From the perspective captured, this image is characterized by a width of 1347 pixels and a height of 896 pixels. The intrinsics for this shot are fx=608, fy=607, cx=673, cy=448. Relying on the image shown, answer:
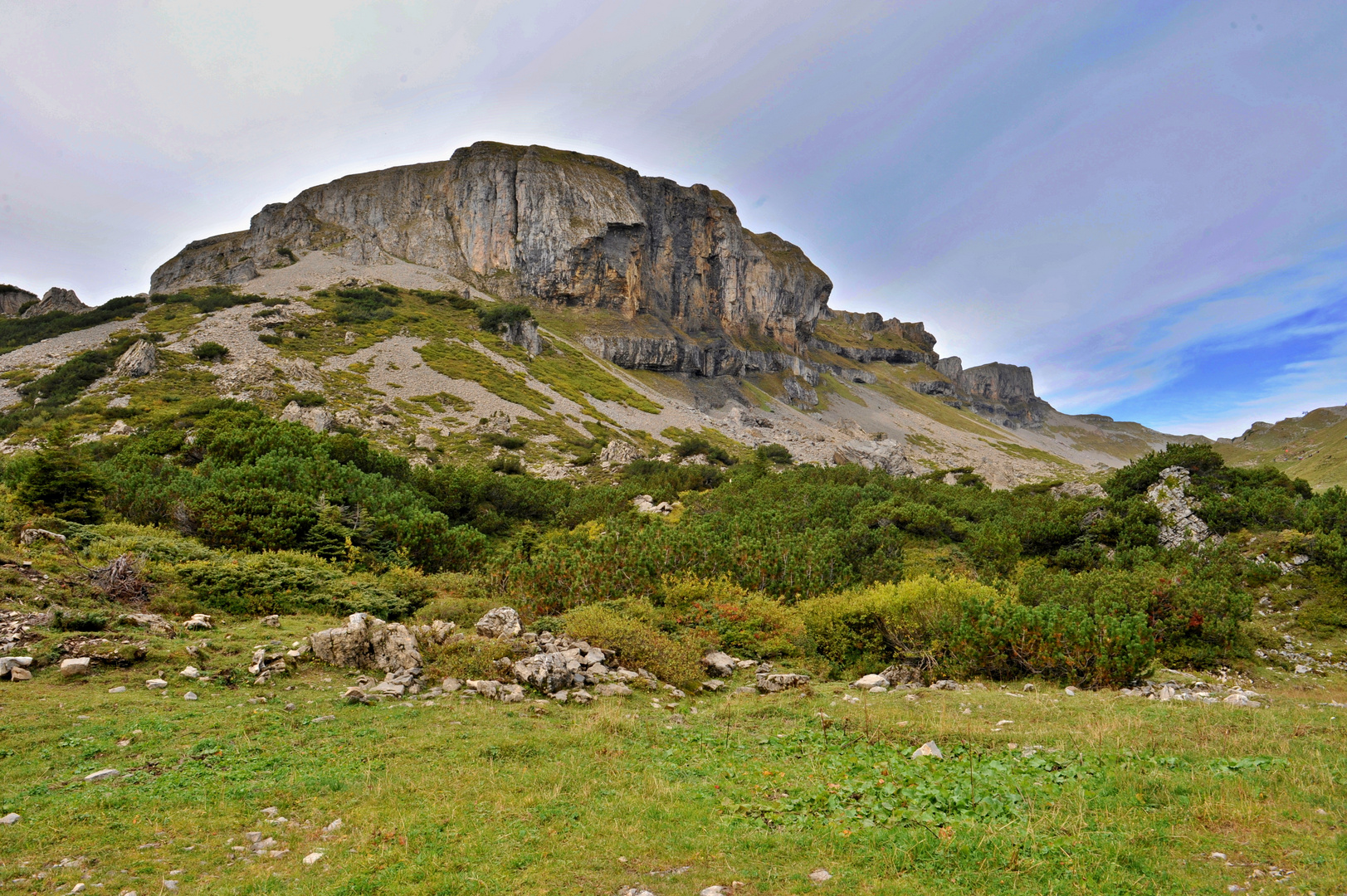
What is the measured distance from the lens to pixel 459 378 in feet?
188

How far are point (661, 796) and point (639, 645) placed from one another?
580 centimetres

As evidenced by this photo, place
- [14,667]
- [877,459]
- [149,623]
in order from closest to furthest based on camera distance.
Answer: [14,667], [149,623], [877,459]

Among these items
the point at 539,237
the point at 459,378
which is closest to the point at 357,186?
the point at 539,237

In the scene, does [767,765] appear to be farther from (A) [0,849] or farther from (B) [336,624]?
(B) [336,624]

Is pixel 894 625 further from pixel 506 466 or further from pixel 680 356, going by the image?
pixel 680 356

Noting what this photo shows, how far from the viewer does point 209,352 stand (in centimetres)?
4950

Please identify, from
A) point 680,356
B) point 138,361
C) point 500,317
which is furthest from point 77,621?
point 680,356

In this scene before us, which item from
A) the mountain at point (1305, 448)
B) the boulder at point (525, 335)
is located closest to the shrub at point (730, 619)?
the mountain at point (1305, 448)

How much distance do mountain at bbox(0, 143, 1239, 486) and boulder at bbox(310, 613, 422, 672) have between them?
29646 mm

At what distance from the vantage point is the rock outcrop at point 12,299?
8431 centimetres

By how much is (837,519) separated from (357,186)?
11180 cm

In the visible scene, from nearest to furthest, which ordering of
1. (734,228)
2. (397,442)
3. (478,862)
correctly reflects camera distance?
(478,862)
(397,442)
(734,228)

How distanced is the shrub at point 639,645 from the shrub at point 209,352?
169 feet

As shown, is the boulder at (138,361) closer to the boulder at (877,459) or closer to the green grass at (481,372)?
the green grass at (481,372)
